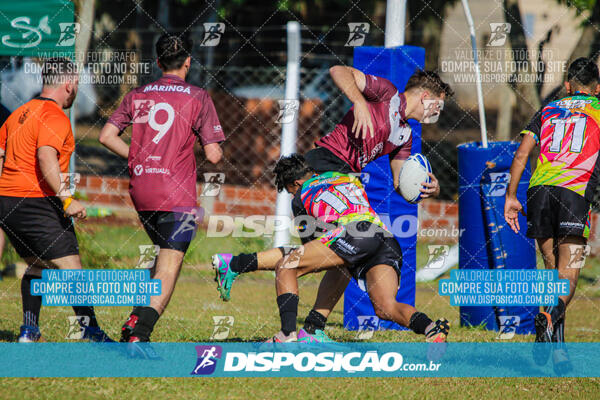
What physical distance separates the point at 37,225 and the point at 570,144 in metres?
3.74

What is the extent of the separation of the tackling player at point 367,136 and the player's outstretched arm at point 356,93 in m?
0.01

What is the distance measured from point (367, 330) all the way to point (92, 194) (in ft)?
21.6

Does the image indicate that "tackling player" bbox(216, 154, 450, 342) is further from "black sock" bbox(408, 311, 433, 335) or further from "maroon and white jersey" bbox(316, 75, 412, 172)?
"maroon and white jersey" bbox(316, 75, 412, 172)

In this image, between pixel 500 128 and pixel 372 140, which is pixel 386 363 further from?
pixel 500 128

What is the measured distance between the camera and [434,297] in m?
8.51

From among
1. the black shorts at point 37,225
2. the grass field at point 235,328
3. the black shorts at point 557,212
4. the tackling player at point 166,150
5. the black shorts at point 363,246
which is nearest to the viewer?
the grass field at point 235,328

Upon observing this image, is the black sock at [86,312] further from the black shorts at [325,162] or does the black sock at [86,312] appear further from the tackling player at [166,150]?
the black shorts at [325,162]

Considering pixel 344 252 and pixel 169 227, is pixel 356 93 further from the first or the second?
pixel 169 227

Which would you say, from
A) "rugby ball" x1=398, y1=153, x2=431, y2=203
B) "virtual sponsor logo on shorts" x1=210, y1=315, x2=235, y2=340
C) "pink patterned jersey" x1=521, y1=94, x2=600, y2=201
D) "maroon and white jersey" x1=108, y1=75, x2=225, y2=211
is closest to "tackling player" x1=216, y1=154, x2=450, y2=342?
"rugby ball" x1=398, y1=153, x2=431, y2=203

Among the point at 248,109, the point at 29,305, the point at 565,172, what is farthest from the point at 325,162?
the point at 248,109

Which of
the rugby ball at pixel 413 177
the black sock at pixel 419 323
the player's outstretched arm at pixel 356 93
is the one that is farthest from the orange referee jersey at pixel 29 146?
the black sock at pixel 419 323

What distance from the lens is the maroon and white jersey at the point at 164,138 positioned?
489 cm

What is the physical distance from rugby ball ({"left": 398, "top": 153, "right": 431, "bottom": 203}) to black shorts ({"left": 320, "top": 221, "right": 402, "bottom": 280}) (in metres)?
0.48

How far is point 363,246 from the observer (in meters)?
4.77
